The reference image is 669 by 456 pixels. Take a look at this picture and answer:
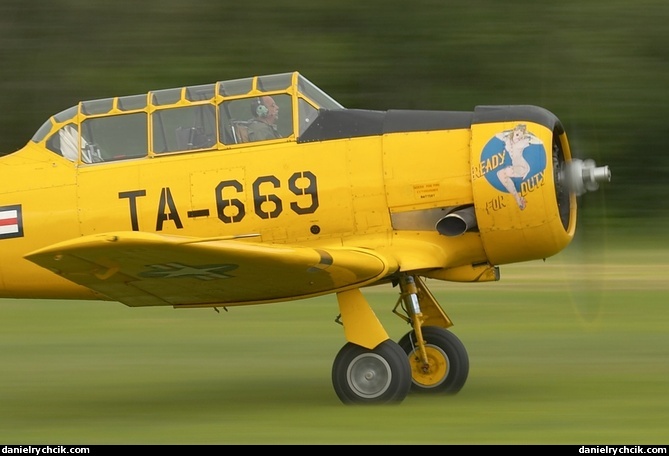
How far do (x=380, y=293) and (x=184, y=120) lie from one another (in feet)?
25.4

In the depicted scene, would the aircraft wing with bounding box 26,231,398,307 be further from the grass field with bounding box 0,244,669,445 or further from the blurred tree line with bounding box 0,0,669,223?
the blurred tree line with bounding box 0,0,669,223

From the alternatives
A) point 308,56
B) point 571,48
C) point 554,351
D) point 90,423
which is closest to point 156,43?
point 308,56

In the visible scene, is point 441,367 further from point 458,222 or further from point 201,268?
point 201,268

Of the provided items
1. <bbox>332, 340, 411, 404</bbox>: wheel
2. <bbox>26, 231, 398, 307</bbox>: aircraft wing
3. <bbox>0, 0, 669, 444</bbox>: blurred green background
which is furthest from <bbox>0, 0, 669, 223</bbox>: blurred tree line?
<bbox>26, 231, 398, 307</bbox>: aircraft wing

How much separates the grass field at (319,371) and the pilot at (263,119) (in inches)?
80.6

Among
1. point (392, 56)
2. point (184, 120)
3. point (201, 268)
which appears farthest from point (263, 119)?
point (392, 56)

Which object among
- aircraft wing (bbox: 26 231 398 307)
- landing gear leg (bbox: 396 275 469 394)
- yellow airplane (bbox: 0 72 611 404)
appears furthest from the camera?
landing gear leg (bbox: 396 275 469 394)

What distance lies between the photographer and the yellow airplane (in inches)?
331

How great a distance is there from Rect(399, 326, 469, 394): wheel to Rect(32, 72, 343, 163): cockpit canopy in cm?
→ 200

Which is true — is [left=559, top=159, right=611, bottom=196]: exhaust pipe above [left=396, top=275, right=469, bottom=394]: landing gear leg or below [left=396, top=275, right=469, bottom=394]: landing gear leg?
above

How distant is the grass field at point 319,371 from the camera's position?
26.0 feet

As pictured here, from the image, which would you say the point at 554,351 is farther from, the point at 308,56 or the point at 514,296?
the point at 308,56

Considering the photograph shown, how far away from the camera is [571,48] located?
22812mm

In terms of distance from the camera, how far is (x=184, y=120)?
9.17 meters
